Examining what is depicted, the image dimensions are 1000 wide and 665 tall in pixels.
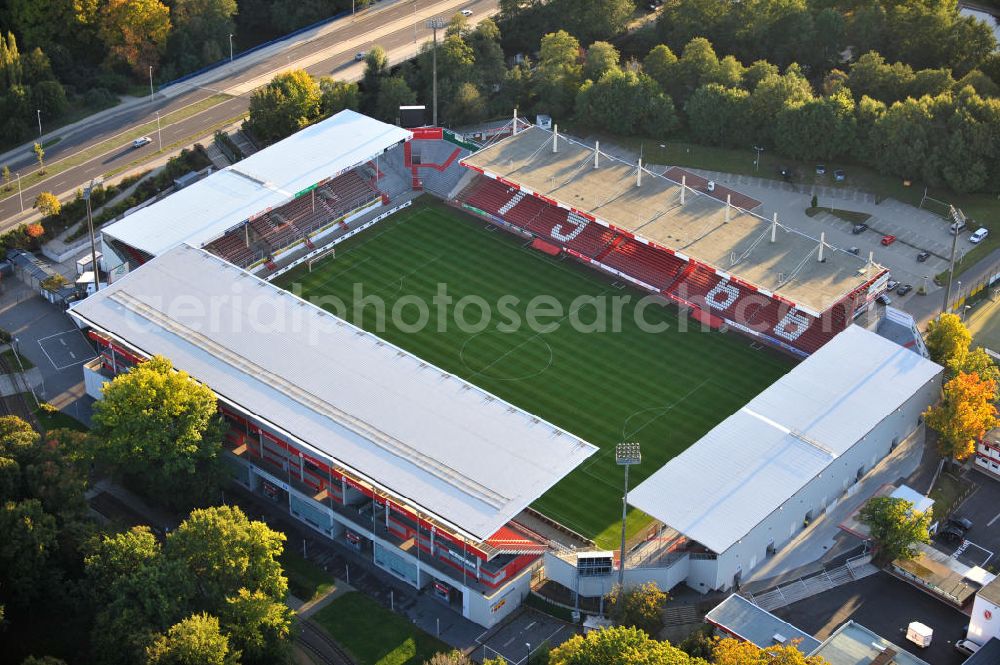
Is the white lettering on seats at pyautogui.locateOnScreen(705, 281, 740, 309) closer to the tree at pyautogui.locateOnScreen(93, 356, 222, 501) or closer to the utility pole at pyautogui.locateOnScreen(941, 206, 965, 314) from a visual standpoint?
the utility pole at pyautogui.locateOnScreen(941, 206, 965, 314)

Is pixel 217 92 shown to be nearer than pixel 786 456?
No

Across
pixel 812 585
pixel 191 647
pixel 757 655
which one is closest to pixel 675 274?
pixel 812 585

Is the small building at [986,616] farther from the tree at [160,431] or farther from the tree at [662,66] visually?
the tree at [662,66]

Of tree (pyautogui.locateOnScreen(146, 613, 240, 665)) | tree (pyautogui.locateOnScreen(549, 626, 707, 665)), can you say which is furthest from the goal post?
tree (pyautogui.locateOnScreen(549, 626, 707, 665))

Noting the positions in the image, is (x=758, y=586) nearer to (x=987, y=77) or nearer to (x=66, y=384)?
(x=66, y=384)

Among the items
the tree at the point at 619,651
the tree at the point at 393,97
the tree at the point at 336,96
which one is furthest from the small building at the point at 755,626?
the tree at the point at 336,96

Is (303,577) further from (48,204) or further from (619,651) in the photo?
(48,204)
